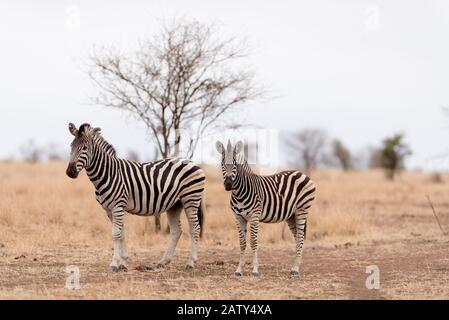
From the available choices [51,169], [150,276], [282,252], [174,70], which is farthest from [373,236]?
[51,169]

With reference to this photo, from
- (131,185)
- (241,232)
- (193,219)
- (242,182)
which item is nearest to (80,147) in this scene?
(131,185)

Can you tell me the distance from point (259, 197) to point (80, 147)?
9.30ft

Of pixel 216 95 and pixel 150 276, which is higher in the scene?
pixel 216 95

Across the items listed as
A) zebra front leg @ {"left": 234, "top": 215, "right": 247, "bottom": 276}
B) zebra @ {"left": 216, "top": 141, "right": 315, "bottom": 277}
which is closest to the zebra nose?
zebra @ {"left": 216, "top": 141, "right": 315, "bottom": 277}

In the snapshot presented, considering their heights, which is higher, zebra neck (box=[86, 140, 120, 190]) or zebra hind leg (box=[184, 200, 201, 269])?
zebra neck (box=[86, 140, 120, 190])

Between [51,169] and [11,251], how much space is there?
22302mm

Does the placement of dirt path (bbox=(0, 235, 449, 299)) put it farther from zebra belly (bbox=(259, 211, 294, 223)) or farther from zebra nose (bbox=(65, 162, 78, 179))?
zebra nose (bbox=(65, 162, 78, 179))

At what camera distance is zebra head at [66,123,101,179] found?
10.4 m

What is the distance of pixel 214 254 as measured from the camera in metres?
13.6

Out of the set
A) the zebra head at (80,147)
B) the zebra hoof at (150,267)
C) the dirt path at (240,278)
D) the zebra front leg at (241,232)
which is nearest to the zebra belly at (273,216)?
the zebra front leg at (241,232)

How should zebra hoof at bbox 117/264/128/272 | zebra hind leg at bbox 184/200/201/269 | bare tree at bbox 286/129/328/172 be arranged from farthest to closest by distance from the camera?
bare tree at bbox 286/129/328/172, zebra hind leg at bbox 184/200/201/269, zebra hoof at bbox 117/264/128/272

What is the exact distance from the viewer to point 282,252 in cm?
1407
